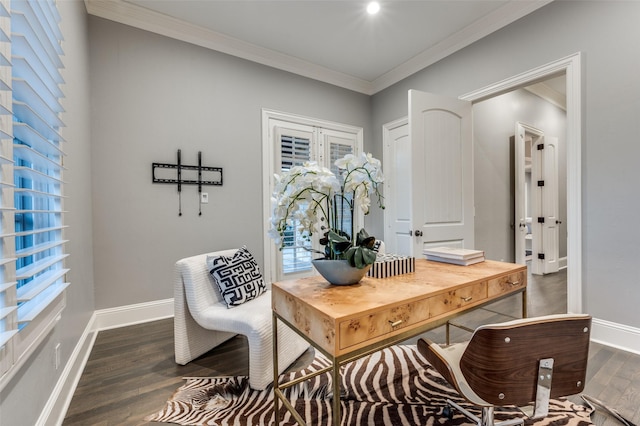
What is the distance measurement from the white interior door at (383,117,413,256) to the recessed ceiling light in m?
1.44

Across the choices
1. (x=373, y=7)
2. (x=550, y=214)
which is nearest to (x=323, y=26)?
(x=373, y=7)

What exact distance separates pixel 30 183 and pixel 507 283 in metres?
2.52

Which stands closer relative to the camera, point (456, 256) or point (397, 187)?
point (456, 256)

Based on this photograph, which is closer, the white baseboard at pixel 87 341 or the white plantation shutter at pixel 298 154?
the white baseboard at pixel 87 341

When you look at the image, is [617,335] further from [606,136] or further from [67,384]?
[67,384]

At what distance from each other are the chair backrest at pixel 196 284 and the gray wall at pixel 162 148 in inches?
40.5

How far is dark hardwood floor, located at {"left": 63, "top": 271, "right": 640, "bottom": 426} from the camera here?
1.52m

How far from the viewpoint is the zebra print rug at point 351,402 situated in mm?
1453

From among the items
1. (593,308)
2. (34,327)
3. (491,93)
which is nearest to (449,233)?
(593,308)

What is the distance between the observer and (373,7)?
104 inches

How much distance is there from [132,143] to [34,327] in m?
2.07

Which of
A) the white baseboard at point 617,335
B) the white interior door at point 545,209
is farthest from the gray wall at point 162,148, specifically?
the white interior door at point 545,209

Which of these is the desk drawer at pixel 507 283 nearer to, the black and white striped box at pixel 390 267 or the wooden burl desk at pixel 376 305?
the wooden burl desk at pixel 376 305

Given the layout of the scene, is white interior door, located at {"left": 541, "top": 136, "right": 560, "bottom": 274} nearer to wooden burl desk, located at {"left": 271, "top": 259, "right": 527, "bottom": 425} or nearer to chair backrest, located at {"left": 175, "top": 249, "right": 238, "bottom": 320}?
wooden burl desk, located at {"left": 271, "top": 259, "right": 527, "bottom": 425}
